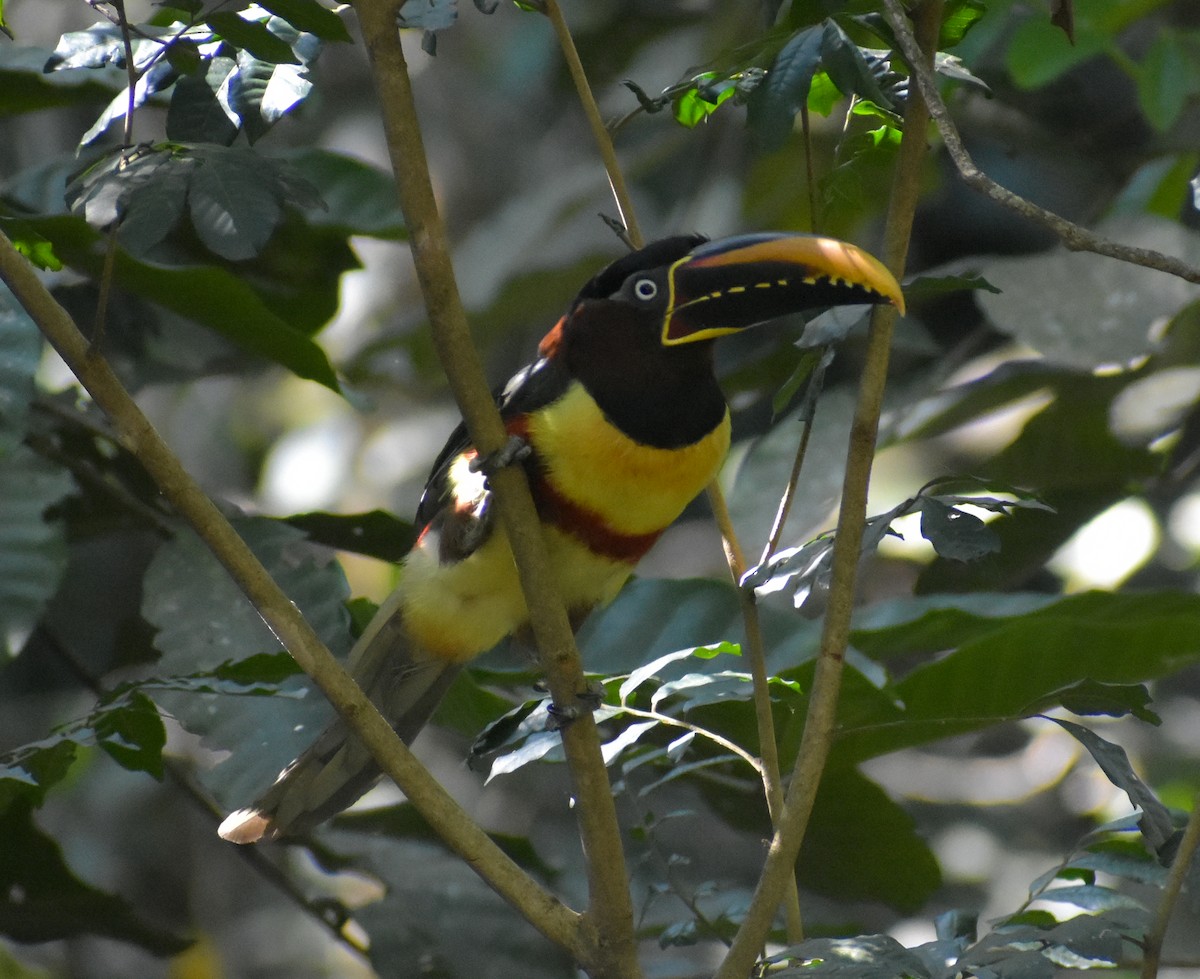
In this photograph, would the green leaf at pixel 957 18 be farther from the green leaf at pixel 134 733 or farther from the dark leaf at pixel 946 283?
the green leaf at pixel 134 733

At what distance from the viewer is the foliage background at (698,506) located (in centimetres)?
229

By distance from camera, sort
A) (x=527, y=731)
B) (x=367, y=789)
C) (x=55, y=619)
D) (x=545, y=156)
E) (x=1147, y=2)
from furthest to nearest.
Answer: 1. (x=545, y=156)
2. (x=1147, y=2)
3. (x=55, y=619)
4. (x=367, y=789)
5. (x=527, y=731)

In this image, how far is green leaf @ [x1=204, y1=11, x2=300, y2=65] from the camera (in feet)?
4.83

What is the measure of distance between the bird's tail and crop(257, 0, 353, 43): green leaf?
0.78 m

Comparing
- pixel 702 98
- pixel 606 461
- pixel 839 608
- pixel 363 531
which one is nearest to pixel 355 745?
pixel 363 531

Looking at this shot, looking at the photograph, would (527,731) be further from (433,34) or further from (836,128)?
(836,128)

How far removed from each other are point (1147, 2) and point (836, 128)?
0.80 meters

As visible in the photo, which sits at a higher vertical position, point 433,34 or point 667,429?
point 433,34

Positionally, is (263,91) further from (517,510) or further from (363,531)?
(363,531)

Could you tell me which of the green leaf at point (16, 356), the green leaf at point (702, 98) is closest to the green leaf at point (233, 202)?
the green leaf at point (702, 98)

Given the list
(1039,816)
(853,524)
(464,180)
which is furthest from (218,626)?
(464,180)

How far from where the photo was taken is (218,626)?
2246mm

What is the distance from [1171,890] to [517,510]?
0.78m

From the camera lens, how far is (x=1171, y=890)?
1.44 meters
